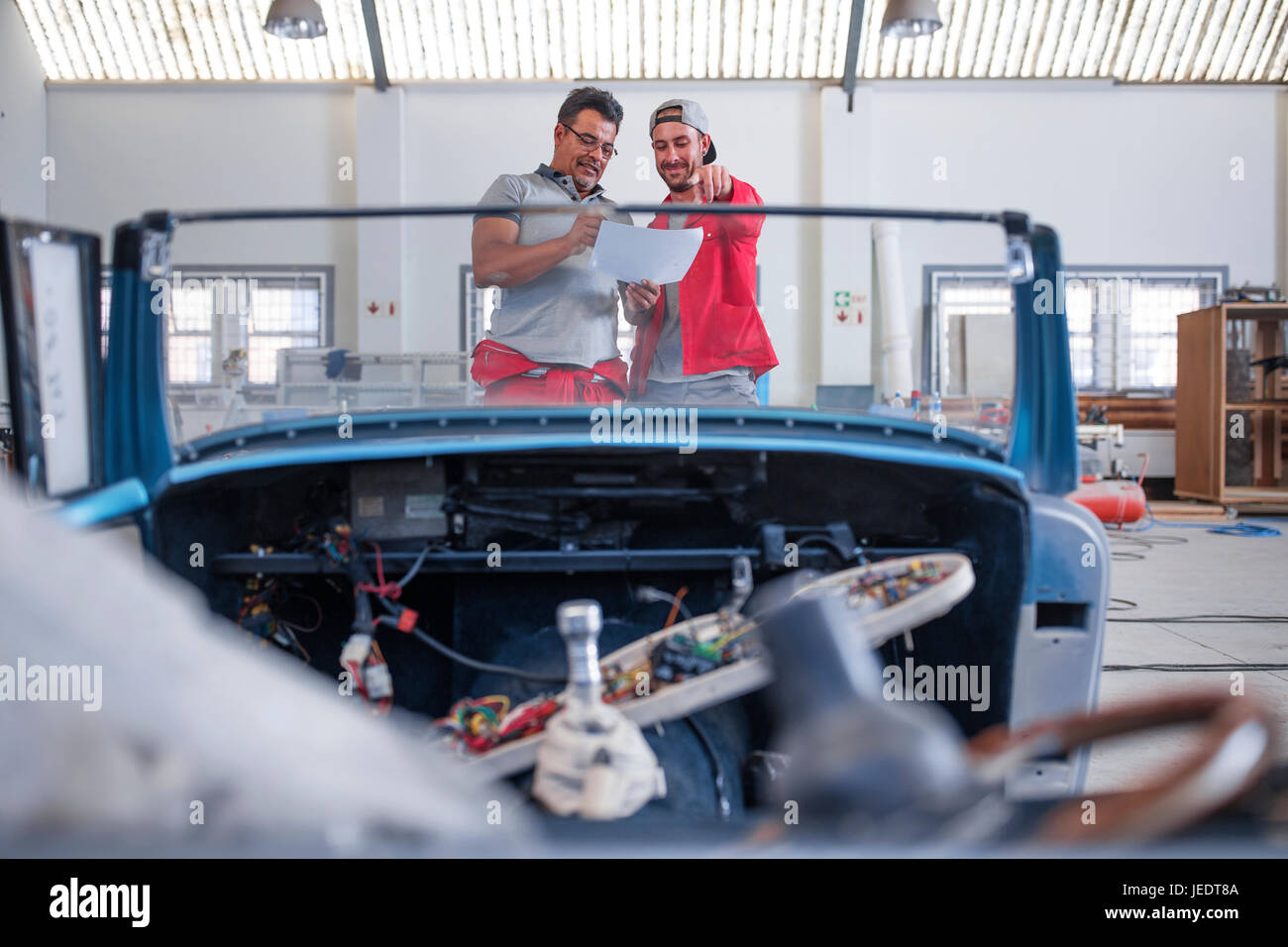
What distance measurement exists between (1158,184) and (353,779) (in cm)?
1248

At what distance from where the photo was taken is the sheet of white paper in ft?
5.87

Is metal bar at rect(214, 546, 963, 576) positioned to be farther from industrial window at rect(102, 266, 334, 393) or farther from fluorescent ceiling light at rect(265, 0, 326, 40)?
industrial window at rect(102, 266, 334, 393)

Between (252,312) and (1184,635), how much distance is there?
1022cm

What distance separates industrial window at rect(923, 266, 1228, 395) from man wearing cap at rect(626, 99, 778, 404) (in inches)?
348

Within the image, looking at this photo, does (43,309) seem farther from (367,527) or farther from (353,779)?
(353,779)

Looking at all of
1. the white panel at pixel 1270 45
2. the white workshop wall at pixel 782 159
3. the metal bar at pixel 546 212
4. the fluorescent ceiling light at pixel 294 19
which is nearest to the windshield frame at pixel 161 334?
the metal bar at pixel 546 212

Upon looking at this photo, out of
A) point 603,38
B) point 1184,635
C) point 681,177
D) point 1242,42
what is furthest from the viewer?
point 1242,42

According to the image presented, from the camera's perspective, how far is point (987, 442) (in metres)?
1.53

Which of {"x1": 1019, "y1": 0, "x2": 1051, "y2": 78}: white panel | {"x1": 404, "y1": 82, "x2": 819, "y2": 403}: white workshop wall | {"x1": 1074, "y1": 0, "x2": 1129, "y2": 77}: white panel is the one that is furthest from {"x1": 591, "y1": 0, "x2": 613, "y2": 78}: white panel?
{"x1": 1074, "y1": 0, "x2": 1129, "y2": 77}: white panel

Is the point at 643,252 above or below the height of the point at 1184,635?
above

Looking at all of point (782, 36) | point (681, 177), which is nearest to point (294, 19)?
point (782, 36)

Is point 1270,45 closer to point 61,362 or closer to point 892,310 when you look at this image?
point 892,310

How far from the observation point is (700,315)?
7.52 ft
